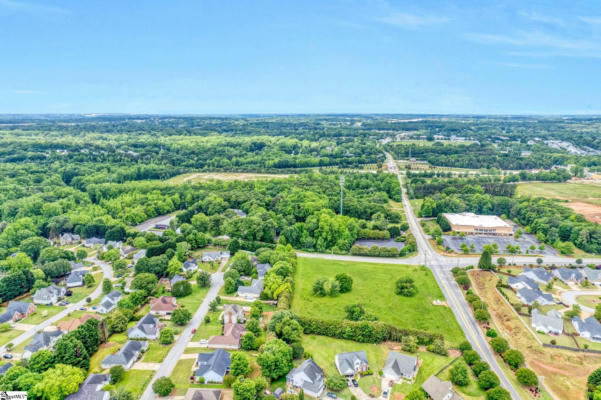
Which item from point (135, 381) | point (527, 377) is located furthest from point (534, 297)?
point (135, 381)

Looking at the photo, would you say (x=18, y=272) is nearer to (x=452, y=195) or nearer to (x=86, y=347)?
(x=86, y=347)

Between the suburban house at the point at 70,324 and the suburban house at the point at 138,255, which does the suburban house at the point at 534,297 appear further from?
the suburban house at the point at 138,255

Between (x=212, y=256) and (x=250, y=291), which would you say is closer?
(x=250, y=291)

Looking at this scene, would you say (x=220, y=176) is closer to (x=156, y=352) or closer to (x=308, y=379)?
(x=156, y=352)

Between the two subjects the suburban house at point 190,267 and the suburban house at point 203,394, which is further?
the suburban house at point 190,267

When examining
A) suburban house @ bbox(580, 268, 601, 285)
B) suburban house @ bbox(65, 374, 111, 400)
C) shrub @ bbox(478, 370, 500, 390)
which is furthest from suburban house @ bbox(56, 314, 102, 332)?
suburban house @ bbox(580, 268, 601, 285)

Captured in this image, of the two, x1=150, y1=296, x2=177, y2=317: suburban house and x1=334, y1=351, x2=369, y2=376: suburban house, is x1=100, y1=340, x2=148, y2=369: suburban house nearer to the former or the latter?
x1=150, y1=296, x2=177, y2=317: suburban house

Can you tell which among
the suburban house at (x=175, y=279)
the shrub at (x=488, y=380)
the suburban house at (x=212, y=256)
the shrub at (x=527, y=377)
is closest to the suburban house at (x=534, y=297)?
the shrub at (x=527, y=377)
